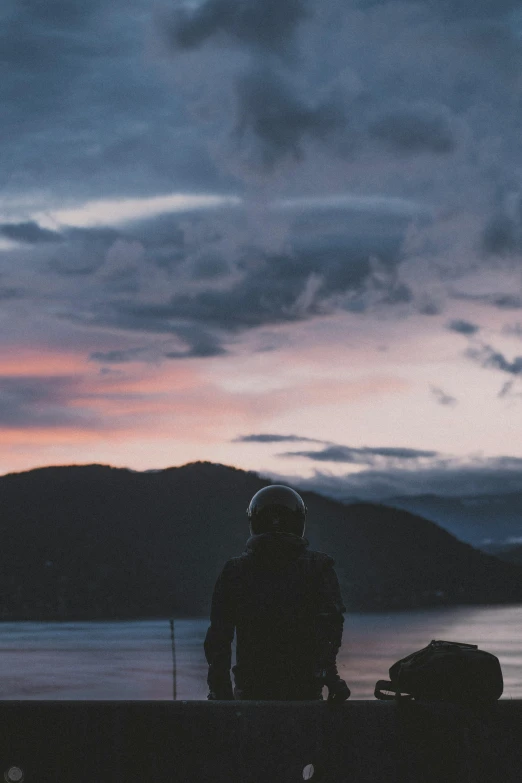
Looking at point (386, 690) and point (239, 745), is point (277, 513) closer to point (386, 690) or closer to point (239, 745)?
point (386, 690)

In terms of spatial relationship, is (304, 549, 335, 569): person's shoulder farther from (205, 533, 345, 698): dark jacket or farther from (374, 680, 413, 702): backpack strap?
(374, 680, 413, 702): backpack strap

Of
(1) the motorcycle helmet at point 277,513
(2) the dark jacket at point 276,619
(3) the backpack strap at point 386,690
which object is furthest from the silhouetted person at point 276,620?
(3) the backpack strap at point 386,690

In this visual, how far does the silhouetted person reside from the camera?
16.9 ft

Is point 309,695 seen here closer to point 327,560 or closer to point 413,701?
point 327,560

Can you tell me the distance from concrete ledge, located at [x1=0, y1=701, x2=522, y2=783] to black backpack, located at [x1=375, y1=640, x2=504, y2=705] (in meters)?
0.16

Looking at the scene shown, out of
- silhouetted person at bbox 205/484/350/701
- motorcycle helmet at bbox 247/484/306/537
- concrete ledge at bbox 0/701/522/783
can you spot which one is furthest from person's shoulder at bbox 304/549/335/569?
concrete ledge at bbox 0/701/522/783

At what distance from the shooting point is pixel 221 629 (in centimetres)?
519

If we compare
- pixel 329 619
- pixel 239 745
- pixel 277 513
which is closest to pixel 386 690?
pixel 239 745

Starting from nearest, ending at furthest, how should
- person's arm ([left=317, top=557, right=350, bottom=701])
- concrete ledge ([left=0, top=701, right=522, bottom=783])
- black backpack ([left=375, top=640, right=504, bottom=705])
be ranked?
concrete ledge ([left=0, top=701, right=522, bottom=783])
black backpack ([left=375, top=640, right=504, bottom=705])
person's arm ([left=317, top=557, right=350, bottom=701])

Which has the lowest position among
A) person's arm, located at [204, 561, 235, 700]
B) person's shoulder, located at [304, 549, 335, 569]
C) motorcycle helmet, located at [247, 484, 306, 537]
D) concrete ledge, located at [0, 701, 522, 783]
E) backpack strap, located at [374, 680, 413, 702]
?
Answer: concrete ledge, located at [0, 701, 522, 783]

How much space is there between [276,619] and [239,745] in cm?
187

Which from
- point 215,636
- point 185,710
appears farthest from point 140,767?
point 215,636

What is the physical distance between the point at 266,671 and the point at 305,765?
1.79 m

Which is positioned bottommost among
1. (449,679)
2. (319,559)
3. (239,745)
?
(239,745)
